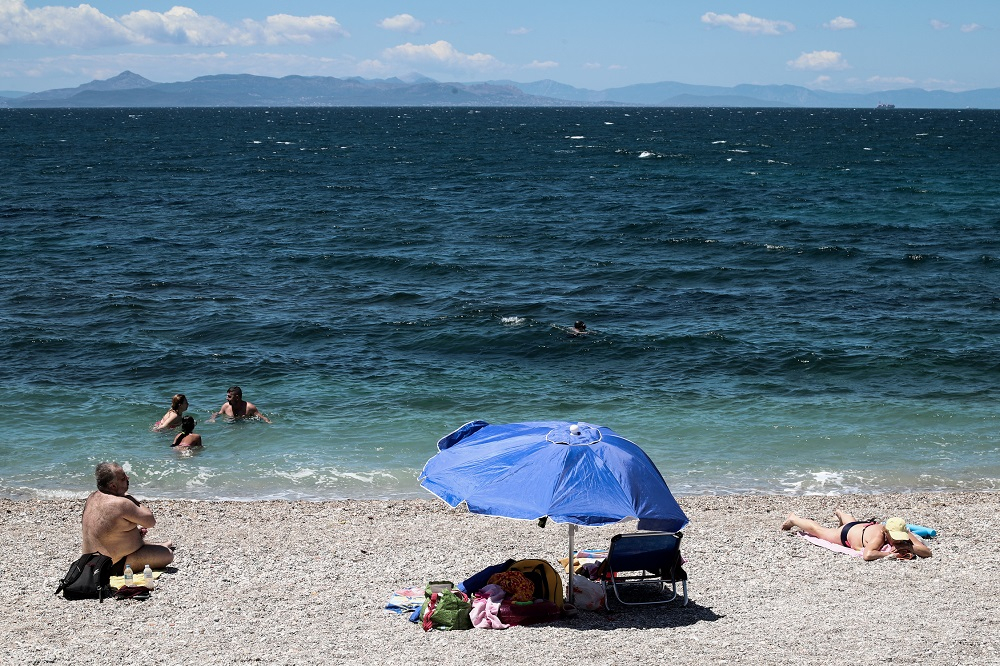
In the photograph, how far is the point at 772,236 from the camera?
39.8 meters

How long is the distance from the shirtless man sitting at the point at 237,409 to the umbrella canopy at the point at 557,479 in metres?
8.39

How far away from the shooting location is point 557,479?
9117mm

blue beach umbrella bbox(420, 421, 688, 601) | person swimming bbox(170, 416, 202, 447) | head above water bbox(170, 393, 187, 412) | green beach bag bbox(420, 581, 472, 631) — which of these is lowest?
person swimming bbox(170, 416, 202, 447)

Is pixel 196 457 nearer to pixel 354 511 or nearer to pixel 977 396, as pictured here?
pixel 354 511

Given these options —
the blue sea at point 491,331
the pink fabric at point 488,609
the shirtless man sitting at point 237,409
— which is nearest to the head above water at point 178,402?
the blue sea at point 491,331

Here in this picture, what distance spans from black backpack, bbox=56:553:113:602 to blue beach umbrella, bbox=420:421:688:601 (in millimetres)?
3342

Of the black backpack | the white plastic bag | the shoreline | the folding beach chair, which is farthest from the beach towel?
the black backpack

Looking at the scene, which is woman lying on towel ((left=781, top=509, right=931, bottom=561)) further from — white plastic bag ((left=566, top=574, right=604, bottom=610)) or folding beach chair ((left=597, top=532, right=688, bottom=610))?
white plastic bag ((left=566, top=574, right=604, bottom=610))

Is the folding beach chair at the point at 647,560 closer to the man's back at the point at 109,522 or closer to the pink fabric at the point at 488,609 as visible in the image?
the pink fabric at the point at 488,609

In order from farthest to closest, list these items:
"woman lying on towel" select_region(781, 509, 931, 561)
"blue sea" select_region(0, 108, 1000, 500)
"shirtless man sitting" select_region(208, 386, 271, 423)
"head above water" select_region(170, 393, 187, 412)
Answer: "shirtless man sitting" select_region(208, 386, 271, 423) → "head above water" select_region(170, 393, 187, 412) → "blue sea" select_region(0, 108, 1000, 500) → "woman lying on towel" select_region(781, 509, 931, 561)

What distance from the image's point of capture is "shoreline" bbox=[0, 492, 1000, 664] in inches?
349

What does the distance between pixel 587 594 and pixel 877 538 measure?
3685mm

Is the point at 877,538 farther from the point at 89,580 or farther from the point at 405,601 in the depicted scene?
the point at 89,580

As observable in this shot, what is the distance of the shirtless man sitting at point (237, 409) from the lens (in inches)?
686
